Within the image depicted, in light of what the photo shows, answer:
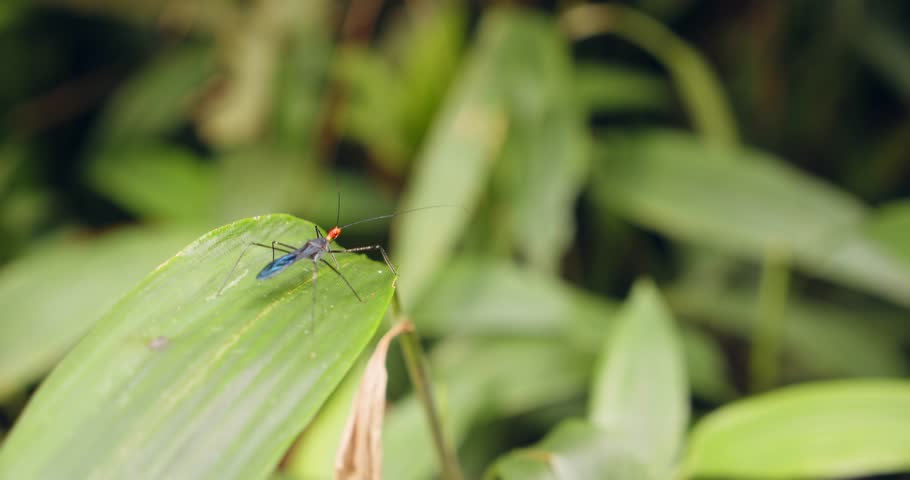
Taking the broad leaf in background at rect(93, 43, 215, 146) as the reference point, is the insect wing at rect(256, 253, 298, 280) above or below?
below

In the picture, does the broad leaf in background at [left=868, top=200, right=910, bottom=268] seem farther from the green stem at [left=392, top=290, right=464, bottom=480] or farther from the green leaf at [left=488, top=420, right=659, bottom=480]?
the green stem at [left=392, top=290, right=464, bottom=480]

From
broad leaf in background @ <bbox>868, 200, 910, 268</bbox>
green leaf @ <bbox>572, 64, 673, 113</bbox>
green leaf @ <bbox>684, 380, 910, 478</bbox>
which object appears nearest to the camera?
green leaf @ <bbox>684, 380, 910, 478</bbox>

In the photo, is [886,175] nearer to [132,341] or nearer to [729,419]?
[729,419]

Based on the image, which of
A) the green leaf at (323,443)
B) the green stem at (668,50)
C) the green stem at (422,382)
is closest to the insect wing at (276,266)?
the green stem at (422,382)

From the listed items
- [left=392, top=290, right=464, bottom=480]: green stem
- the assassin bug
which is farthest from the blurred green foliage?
the assassin bug

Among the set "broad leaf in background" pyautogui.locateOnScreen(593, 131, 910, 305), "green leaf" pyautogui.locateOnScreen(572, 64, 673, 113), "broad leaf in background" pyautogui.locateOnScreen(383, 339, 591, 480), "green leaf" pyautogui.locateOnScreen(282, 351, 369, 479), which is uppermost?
"green leaf" pyautogui.locateOnScreen(572, 64, 673, 113)

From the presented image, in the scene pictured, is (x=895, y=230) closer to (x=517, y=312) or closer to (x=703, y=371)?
(x=703, y=371)
